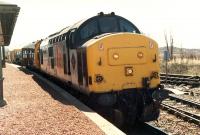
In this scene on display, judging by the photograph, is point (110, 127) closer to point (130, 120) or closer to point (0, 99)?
point (130, 120)

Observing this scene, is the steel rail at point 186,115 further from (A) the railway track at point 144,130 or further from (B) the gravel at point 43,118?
(B) the gravel at point 43,118

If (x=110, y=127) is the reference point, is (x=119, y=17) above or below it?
above

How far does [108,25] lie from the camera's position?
12531 millimetres

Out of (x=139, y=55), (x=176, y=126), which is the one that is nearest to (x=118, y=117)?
(x=139, y=55)

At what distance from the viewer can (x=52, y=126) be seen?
30.8 feet

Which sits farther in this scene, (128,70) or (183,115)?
(183,115)

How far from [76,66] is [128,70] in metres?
1.73

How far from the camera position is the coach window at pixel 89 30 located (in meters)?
12.3

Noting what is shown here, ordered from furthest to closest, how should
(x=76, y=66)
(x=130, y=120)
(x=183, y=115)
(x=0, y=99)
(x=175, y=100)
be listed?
(x=175, y=100)
(x=0, y=99)
(x=183, y=115)
(x=76, y=66)
(x=130, y=120)

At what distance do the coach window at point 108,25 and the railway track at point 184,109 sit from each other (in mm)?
3526

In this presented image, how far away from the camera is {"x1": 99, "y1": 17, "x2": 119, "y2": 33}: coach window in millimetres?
12453

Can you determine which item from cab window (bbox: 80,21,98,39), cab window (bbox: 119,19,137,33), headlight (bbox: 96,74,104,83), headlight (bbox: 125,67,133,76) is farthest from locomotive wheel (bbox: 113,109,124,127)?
cab window (bbox: 119,19,137,33)

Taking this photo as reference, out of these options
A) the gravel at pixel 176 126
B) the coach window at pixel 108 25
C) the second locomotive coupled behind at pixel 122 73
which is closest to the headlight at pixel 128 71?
the second locomotive coupled behind at pixel 122 73

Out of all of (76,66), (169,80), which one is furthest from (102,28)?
(169,80)
